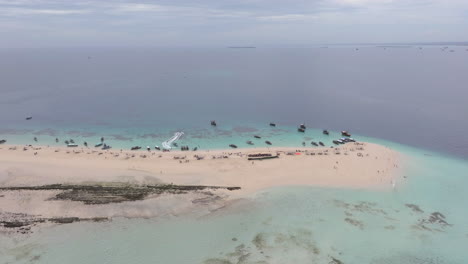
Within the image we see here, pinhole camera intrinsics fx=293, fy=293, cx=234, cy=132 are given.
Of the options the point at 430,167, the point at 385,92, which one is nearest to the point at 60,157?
the point at 430,167

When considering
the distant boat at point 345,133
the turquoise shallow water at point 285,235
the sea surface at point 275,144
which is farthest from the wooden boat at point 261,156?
the distant boat at point 345,133

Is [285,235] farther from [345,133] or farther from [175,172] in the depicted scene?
[345,133]

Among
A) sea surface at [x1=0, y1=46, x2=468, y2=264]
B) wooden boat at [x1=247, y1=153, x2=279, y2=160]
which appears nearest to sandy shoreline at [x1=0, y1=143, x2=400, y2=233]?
wooden boat at [x1=247, y1=153, x2=279, y2=160]

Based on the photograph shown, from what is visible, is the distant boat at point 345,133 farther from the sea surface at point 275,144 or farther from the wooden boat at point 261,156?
the wooden boat at point 261,156

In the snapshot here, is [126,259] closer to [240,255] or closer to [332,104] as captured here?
[240,255]

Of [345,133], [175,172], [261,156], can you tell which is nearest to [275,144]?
[261,156]

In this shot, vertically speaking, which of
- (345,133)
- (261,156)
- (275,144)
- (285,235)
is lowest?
(285,235)

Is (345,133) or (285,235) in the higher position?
(345,133)
